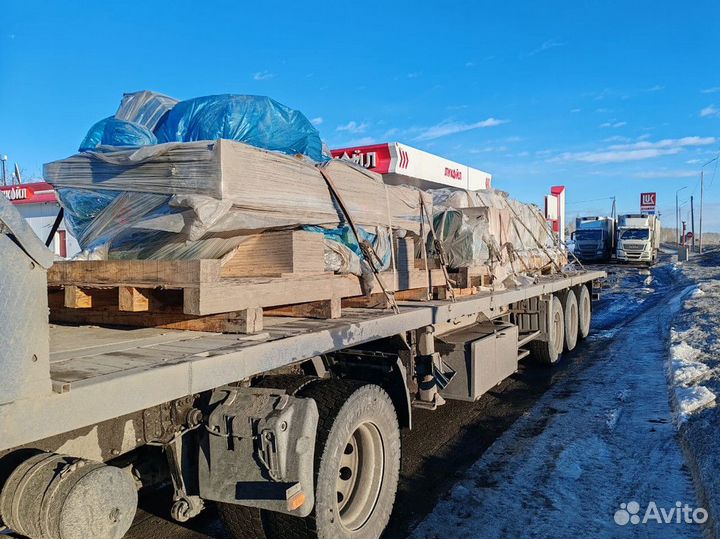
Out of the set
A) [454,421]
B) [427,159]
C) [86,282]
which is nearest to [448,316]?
[454,421]

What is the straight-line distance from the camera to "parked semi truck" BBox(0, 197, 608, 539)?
1.78 m

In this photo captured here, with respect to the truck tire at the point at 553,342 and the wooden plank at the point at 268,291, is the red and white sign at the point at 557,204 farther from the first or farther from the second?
the wooden plank at the point at 268,291

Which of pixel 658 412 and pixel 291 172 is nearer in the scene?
pixel 291 172

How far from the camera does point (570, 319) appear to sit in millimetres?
9562

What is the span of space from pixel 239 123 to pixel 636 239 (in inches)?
1364

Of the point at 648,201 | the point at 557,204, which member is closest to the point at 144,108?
the point at 557,204

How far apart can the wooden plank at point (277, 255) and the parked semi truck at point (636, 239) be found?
113 feet

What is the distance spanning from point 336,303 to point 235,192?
1046mm

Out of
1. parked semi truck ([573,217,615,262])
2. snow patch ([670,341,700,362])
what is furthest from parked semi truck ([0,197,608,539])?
parked semi truck ([573,217,615,262])

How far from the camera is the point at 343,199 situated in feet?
12.1

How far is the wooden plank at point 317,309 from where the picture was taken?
139 inches

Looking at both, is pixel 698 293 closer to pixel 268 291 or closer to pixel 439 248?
pixel 439 248

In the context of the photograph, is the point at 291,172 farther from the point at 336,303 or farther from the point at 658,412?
the point at 658,412

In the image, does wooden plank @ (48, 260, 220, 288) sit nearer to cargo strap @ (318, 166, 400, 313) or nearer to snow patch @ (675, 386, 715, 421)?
cargo strap @ (318, 166, 400, 313)
